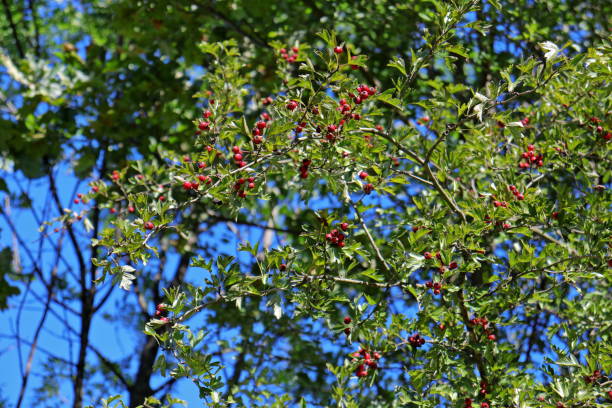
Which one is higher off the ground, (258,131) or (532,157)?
(532,157)

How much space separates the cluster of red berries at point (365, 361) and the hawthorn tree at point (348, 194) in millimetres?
16

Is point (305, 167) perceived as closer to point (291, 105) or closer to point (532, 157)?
point (291, 105)

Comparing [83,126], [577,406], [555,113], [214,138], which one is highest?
[83,126]

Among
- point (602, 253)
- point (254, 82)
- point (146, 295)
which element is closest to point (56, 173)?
point (146, 295)

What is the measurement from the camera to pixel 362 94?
2811 millimetres

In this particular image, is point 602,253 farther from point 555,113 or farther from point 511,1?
point 511,1

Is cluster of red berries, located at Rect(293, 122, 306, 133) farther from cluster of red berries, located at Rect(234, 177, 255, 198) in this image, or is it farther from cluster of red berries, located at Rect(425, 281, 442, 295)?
cluster of red berries, located at Rect(425, 281, 442, 295)

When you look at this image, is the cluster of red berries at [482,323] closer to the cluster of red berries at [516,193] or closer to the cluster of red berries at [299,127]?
the cluster of red berries at [516,193]

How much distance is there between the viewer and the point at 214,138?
311cm

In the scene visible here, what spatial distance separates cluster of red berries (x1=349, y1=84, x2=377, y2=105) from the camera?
9.16 ft

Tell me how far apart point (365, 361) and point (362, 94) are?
3.93ft

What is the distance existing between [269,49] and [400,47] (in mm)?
1109

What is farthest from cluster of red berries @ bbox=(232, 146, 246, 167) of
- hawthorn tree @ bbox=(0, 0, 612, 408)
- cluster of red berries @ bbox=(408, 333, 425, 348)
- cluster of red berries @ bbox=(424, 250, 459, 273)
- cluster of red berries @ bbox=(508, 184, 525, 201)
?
cluster of red berries @ bbox=(508, 184, 525, 201)

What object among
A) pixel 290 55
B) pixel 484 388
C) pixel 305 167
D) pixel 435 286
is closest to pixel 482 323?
pixel 484 388
